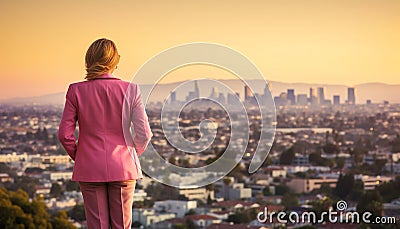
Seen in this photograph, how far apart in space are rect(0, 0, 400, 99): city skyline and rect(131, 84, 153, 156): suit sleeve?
7887 mm

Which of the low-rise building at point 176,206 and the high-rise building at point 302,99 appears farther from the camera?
the low-rise building at point 176,206

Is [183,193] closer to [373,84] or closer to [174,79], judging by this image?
[373,84]

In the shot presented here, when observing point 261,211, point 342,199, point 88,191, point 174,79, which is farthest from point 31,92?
point 88,191

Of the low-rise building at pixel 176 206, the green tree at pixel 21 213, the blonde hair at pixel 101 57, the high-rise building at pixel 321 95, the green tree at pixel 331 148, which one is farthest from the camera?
the green tree at pixel 331 148

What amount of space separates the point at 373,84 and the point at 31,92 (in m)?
5.41

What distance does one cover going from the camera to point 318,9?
13.5 meters

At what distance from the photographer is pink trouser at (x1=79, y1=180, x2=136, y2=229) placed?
2174mm

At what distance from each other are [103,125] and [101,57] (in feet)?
0.60

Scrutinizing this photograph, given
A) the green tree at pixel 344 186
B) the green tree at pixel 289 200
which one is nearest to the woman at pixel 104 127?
the green tree at pixel 289 200

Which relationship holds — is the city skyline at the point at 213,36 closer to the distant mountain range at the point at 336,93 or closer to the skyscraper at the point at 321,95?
the distant mountain range at the point at 336,93

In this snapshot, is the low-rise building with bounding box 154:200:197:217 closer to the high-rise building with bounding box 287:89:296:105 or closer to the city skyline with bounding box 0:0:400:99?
the high-rise building with bounding box 287:89:296:105

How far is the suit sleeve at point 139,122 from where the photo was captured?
212cm

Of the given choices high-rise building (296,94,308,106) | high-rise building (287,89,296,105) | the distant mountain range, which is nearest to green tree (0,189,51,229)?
the distant mountain range

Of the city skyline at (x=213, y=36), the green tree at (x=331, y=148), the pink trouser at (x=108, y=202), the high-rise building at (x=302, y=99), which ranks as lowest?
the green tree at (x=331, y=148)
